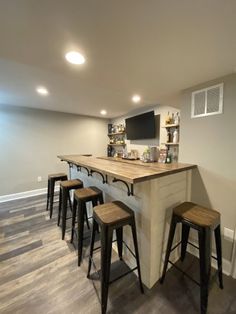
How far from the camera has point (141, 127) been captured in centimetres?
383

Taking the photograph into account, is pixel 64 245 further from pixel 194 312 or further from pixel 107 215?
pixel 194 312

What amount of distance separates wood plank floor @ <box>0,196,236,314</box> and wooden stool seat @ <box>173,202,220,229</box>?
73cm

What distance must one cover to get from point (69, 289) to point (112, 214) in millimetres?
880

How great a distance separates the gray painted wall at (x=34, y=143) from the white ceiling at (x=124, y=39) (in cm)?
213

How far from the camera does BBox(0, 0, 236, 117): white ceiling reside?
85 centimetres

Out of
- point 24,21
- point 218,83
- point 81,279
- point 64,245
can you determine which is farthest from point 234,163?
point 64,245

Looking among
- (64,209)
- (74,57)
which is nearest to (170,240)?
(64,209)

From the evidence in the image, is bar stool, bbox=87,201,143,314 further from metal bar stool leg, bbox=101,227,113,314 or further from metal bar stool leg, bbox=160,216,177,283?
metal bar stool leg, bbox=160,216,177,283

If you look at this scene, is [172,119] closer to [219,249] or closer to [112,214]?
[219,249]

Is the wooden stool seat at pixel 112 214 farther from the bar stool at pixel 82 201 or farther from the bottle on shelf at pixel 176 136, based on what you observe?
the bottle on shelf at pixel 176 136

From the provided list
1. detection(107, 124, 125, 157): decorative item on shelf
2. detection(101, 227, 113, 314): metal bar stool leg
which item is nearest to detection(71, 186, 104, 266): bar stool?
detection(101, 227, 113, 314): metal bar stool leg

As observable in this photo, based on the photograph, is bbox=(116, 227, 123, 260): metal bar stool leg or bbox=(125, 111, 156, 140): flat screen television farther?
bbox=(125, 111, 156, 140): flat screen television

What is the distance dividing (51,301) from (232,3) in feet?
8.17

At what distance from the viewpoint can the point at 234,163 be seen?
160 cm
